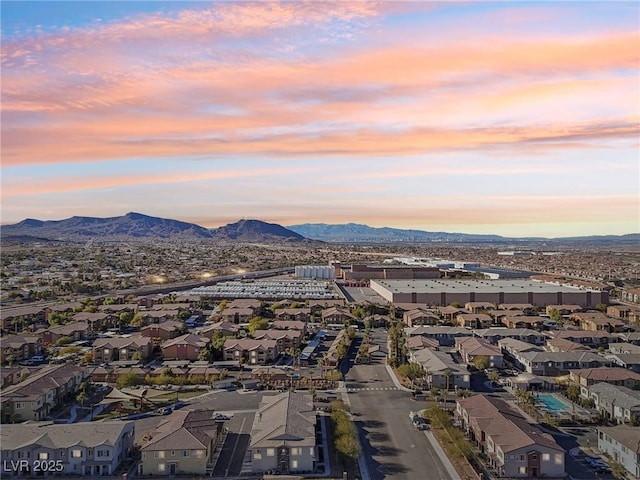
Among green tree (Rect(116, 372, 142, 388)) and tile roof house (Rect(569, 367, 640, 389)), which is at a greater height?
tile roof house (Rect(569, 367, 640, 389))

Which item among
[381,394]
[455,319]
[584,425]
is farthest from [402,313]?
[584,425]

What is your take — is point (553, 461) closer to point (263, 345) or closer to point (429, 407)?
point (429, 407)

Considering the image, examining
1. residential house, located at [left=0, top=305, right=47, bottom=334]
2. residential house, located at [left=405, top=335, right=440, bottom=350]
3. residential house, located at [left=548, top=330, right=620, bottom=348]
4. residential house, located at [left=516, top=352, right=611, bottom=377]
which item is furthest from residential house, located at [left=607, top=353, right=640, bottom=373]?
residential house, located at [left=0, top=305, right=47, bottom=334]

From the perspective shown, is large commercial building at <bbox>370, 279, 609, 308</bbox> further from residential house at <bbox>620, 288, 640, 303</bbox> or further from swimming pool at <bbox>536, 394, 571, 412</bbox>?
swimming pool at <bbox>536, 394, 571, 412</bbox>

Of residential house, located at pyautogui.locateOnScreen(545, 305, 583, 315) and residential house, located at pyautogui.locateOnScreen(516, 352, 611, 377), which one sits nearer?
residential house, located at pyautogui.locateOnScreen(516, 352, 611, 377)

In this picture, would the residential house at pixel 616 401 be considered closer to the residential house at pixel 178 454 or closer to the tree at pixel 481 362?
the tree at pixel 481 362

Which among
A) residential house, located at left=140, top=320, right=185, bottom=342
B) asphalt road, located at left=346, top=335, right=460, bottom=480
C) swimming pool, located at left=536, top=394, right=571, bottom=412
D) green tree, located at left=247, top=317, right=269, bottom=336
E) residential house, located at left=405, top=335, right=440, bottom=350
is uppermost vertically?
residential house, located at left=405, top=335, right=440, bottom=350

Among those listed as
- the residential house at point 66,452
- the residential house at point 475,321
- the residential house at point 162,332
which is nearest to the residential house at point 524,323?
the residential house at point 475,321

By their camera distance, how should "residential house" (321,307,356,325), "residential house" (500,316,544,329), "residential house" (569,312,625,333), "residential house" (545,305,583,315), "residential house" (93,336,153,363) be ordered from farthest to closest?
"residential house" (545,305,583,315)
"residential house" (321,307,356,325)
"residential house" (500,316,544,329)
"residential house" (569,312,625,333)
"residential house" (93,336,153,363)
